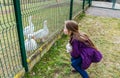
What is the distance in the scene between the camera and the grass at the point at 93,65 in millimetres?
3146

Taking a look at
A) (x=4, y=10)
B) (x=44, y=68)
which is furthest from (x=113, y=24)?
(x=4, y=10)

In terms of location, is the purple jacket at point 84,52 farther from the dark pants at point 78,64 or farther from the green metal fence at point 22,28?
the green metal fence at point 22,28

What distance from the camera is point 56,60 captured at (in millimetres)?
3520

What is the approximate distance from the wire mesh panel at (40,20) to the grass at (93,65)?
32cm

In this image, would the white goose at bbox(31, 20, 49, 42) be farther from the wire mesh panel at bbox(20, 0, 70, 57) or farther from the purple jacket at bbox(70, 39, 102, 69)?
the purple jacket at bbox(70, 39, 102, 69)

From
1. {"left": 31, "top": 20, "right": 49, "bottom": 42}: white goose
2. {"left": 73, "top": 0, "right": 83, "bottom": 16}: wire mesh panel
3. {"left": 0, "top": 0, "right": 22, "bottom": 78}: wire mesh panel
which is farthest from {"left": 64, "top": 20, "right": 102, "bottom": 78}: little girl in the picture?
{"left": 73, "top": 0, "right": 83, "bottom": 16}: wire mesh panel

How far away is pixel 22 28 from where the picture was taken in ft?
8.62

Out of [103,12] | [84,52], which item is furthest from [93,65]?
[103,12]

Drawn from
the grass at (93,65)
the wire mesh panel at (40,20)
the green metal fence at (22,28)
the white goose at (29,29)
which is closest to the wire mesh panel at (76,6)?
the grass at (93,65)

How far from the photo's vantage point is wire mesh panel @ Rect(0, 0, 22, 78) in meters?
2.37

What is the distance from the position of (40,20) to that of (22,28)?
0.93 metres

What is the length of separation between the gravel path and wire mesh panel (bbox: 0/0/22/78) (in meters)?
5.00

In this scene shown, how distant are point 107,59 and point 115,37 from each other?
1.37 metres

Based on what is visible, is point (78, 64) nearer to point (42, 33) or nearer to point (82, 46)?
point (82, 46)
